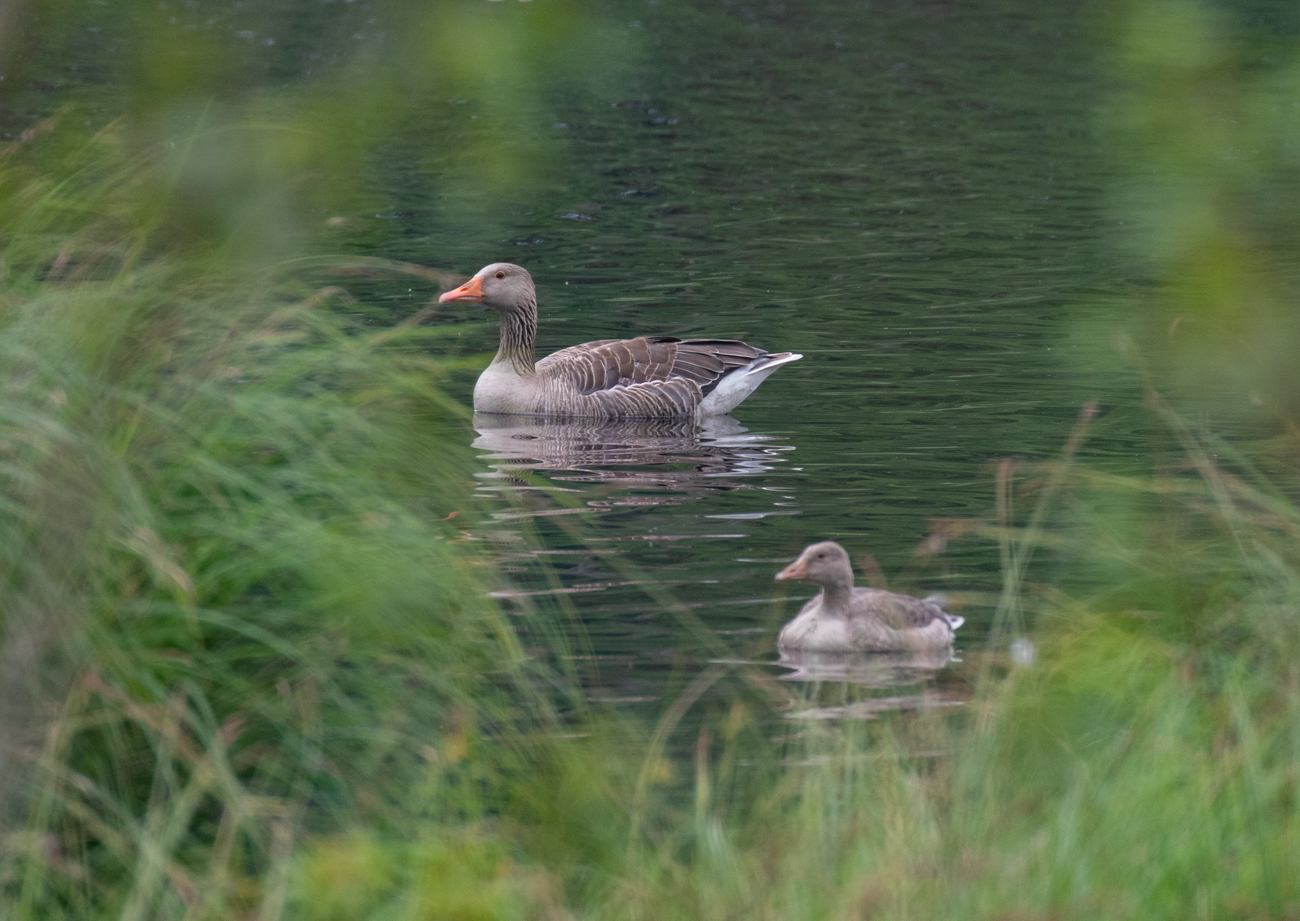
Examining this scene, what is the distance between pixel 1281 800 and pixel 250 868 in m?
3.12

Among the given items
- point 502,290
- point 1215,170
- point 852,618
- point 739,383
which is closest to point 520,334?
point 502,290

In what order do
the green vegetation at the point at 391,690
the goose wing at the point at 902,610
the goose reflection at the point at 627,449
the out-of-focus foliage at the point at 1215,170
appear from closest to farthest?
the out-of-focus foliage at the point at 1215,170
the green vegetation at the point at 391,690
the goose wing at the point at 902,610
the goose reflection at the point at 627,449

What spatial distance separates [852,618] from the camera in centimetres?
825

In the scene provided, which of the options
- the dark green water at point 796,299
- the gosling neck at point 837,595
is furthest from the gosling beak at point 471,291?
the gosling neck at point 837,595

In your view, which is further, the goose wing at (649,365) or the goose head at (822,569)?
the goose wing at (649,365)

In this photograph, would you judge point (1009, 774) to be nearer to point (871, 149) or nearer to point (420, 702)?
point (420, 702)

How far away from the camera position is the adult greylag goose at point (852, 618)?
800cm

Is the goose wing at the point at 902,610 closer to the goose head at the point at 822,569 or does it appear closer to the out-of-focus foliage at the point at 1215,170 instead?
the goose head at the point at 822,569

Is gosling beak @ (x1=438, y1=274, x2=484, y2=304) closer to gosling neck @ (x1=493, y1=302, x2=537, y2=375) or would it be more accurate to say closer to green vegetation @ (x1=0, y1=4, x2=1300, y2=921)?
gosling neck @ (x1=493, y1=302, x2=537, y2=375)

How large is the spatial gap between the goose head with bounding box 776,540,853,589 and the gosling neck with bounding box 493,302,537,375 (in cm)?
630

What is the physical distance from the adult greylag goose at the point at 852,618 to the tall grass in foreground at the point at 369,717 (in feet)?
4.42

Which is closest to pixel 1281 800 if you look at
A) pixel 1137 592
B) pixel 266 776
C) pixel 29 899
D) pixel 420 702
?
pixel 1137 592

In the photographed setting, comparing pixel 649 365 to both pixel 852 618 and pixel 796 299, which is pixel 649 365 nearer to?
pixel 796 299

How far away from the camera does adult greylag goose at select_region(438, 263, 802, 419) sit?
1419 centimetres
